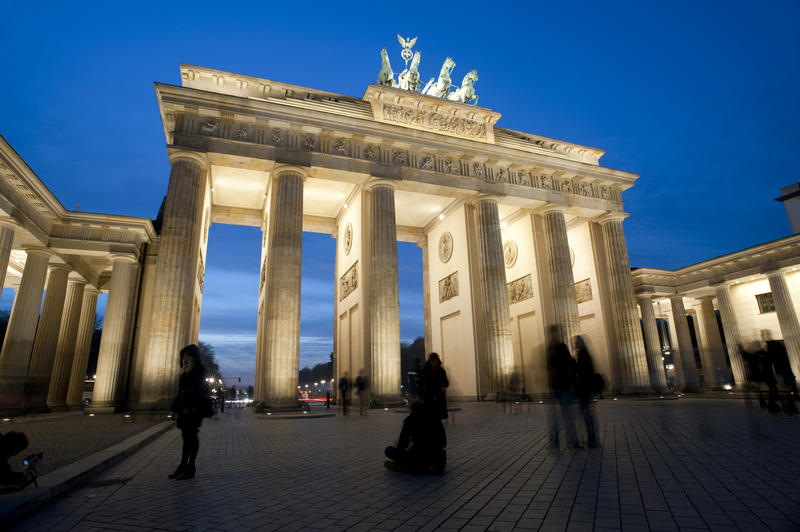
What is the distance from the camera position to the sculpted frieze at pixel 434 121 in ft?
76.3

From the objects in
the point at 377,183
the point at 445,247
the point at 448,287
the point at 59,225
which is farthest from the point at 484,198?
the point at 59,225

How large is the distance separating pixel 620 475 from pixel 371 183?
18391mm

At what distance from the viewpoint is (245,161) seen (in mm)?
19781

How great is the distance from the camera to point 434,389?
5.52 m

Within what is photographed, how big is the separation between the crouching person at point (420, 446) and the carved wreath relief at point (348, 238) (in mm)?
19950

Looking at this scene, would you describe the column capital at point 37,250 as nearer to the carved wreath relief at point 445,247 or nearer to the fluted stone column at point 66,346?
the fluted stone column at point 66,346

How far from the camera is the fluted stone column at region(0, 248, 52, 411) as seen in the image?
57.6 feet

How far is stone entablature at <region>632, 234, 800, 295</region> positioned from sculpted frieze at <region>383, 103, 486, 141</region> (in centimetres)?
1678

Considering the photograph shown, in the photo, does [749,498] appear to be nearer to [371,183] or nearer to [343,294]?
[371,183]

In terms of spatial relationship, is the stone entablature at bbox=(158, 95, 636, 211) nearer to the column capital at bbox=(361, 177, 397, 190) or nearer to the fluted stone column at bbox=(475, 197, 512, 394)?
the column capital at bbox=(361, 177, 397, 190)

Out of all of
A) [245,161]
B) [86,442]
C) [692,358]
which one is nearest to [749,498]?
[692,358]

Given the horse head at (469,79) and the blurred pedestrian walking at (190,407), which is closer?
the blurred pedestrian walking at (190,407)

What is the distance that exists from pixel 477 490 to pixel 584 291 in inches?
1013

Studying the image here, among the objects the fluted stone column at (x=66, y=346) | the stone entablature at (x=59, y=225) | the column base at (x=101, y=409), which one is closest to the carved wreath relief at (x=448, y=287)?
the stone entablature at (x=59, y=225)
